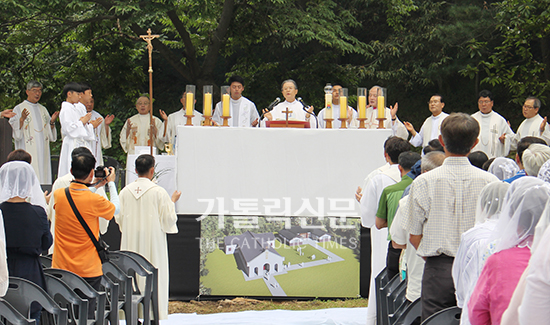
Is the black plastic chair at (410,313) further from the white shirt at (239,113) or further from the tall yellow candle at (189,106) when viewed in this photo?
the white shirt at (239,113)

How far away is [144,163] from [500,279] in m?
3.75

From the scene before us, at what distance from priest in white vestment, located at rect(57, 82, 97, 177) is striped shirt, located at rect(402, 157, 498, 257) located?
5.58 metres

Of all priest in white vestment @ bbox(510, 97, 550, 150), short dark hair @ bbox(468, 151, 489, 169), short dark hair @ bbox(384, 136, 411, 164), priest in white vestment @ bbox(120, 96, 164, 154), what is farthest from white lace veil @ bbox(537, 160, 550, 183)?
priest in white vestment @ bbox(120, 96, 164, 154)

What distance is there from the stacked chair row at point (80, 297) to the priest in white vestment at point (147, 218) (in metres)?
0.63

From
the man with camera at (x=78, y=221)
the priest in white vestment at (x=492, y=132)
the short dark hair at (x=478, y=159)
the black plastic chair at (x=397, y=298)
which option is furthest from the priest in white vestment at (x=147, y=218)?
the priest in white vestment at (x=492, y=132)

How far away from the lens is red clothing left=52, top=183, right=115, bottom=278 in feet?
13.0

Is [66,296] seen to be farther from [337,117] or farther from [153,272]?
[337,117]

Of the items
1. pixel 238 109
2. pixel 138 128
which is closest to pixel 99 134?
pixel 138 128

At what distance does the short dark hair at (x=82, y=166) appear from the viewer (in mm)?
3943

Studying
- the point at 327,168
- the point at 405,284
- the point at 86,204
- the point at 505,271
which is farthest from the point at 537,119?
the point at 505,271

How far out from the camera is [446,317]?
259cm

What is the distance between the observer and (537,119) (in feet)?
29.2

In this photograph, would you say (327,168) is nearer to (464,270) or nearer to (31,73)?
(464,270)

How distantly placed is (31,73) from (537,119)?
928 cm
